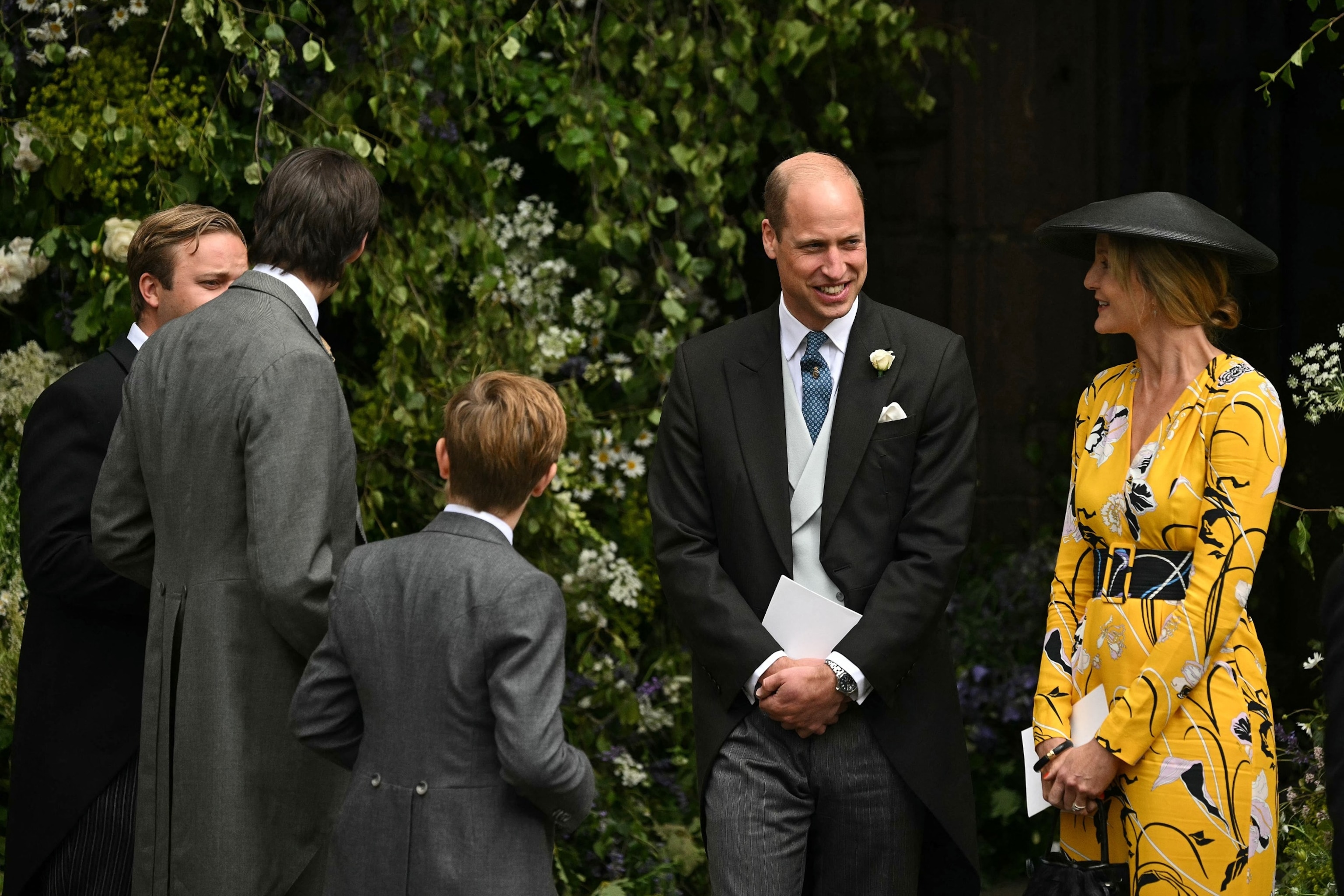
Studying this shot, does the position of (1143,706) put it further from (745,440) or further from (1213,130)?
(1213,130)

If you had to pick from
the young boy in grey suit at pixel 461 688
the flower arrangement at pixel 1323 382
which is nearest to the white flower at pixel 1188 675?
the flower arrangement at pixel 1323 382

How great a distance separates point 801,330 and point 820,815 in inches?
38.0

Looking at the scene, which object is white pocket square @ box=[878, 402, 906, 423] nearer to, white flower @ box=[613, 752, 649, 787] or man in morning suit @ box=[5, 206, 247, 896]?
man in morning suit @ box=[5, 206, 247, 896]

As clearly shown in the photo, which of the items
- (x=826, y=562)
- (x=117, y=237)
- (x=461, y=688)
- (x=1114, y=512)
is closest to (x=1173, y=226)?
(x=1114, y=512)

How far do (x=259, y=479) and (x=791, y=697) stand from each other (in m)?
1.04

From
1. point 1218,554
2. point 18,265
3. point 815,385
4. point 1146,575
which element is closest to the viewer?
point 1218,554

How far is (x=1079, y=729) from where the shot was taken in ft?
8.90

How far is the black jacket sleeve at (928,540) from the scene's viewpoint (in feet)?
8.94

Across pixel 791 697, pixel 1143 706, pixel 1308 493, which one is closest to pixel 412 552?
Result: pixel 791 697

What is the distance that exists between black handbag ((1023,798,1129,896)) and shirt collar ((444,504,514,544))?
113cm

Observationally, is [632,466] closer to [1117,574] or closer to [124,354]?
[124,354]

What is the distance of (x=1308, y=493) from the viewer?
189 inches

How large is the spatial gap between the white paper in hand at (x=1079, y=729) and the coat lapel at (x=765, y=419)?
0.60 metres

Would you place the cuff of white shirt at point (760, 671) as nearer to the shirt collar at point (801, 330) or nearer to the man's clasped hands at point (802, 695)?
the man's clasped hands at point (802, 695)
